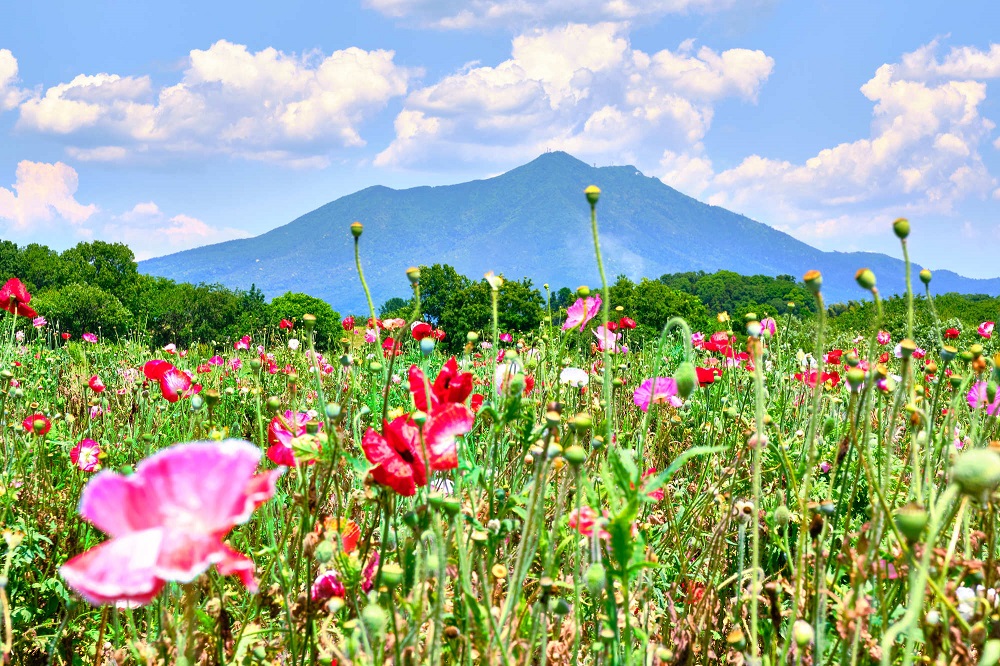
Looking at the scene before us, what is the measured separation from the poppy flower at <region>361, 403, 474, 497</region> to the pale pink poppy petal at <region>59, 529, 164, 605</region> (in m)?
0.48

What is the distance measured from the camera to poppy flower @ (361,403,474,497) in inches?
41.4

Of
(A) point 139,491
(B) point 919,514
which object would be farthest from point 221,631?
(B) point 919,514

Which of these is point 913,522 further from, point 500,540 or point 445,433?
point 500,540

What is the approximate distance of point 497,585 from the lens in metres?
1.55

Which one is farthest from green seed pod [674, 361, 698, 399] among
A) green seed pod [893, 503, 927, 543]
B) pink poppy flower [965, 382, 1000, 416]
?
pink poppy flower [965, 382, 1000, 416]

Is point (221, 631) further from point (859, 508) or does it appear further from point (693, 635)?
point (859, 508)

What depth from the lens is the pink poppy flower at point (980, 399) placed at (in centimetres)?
147

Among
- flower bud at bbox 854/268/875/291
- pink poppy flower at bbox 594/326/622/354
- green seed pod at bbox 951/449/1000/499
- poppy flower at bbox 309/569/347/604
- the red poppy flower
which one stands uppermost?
flower bud at bbox 854/268/875/291

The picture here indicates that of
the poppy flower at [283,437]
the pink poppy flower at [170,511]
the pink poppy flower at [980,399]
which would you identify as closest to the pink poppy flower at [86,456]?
the poppy flower at [283,437]

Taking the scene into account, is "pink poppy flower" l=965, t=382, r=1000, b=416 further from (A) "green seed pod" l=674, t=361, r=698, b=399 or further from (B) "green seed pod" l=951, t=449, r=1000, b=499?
(B) "green seed pod" l=951, t=449, r=1000, b=499

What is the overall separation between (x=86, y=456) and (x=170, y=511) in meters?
1.87

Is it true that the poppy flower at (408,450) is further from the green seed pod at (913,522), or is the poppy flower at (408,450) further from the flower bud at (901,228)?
the flower bud at (901,228)

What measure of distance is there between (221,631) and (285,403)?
124 inches

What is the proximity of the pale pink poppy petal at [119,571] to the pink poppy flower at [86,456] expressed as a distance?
1786 mm
